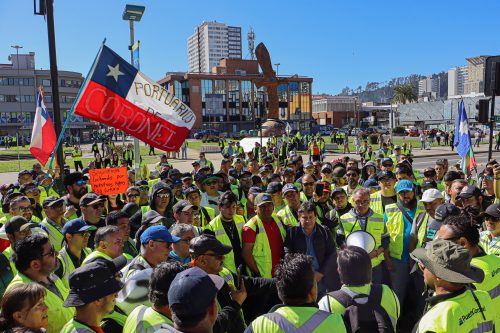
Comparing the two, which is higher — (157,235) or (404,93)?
(404,93)

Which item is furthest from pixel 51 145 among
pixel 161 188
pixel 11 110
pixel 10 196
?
pixel 11 110

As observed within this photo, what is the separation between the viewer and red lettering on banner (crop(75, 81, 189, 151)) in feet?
21.9

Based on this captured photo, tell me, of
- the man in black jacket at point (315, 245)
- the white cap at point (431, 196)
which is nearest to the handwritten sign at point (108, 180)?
the man in black jacket at point (315, 245)

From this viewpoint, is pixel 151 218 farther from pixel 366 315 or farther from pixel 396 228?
pixel 396 228

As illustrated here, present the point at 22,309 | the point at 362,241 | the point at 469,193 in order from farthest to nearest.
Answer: the point at 469,193 < the point at 362,241 < the point at 22,309

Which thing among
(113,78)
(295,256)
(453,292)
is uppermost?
(113,78)

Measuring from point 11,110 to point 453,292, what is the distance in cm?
9104

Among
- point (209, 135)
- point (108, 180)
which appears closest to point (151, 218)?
point (108, 180)

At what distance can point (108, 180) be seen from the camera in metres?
7.20

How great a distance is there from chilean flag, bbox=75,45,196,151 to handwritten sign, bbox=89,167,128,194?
76cm

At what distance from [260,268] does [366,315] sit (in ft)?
6.71

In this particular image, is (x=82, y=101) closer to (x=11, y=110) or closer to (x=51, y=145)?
(x=51, y=145)

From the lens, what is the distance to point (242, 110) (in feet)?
308

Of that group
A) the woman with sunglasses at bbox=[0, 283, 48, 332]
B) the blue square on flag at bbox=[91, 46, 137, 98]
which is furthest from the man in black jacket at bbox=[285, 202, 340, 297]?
the blue square on flag at bbox=[91, 46, 137, 98]
